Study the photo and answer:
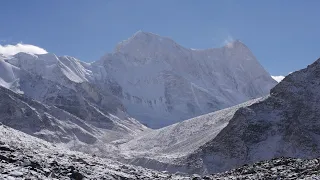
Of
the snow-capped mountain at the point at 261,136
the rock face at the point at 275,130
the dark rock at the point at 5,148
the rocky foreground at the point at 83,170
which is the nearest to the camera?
the rocky foreground at the point at 83,170

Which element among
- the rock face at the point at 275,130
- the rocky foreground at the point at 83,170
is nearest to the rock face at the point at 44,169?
the rocky foreground at the point at 83,170

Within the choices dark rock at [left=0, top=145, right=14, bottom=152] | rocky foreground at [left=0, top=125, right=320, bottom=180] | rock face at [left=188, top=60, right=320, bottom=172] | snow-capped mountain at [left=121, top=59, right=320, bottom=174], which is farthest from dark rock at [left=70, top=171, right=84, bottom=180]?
rock face at [left=188, top=60, right=320, bottom=172]

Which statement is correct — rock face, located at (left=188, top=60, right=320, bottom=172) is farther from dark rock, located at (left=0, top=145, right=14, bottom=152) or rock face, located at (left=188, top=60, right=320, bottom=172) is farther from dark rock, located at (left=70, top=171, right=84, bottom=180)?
dark rock, located at (left=70, top=171, right=84, bottom=180)

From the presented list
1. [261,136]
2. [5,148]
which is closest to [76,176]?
[5,148]

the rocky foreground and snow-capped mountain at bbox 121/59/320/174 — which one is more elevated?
snow-capped mountain at bbox 121/59/320/174

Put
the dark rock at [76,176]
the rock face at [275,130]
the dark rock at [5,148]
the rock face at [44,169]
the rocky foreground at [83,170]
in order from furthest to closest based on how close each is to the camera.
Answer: the rock face at [275,130] → the dark rock at [5,148] → the dark rock at [76,176] → the rocky foreground at [83,170] → the rock face at [44,169]

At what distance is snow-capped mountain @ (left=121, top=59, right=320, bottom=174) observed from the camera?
370 feet

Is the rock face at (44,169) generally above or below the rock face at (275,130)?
below

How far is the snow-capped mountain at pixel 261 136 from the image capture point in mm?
112625

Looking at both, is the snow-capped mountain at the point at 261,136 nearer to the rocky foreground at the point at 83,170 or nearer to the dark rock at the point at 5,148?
the rocky foreground at the point at 83,170

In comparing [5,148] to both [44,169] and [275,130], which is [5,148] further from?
[275,130]

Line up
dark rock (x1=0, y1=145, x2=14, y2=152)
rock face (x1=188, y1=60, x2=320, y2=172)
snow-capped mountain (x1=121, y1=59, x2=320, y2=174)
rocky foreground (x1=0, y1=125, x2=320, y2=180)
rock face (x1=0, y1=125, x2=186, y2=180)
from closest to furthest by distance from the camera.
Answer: rock face (x1=0, y1=125, x2=186, y2=180) < rocky foreground (x1=0, y1=125, x2=320, y2=180) < dark rock (x1=0, y1=145, x2=14, y2=152) < rock face (x1=188, y1=60, x2=320, y2=172) < snow-capped mountain (x1=121, y1=59, x2=320, y2=174)

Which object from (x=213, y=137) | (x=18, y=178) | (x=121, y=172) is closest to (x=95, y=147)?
(x=213, y=137)

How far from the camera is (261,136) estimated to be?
117438mm
